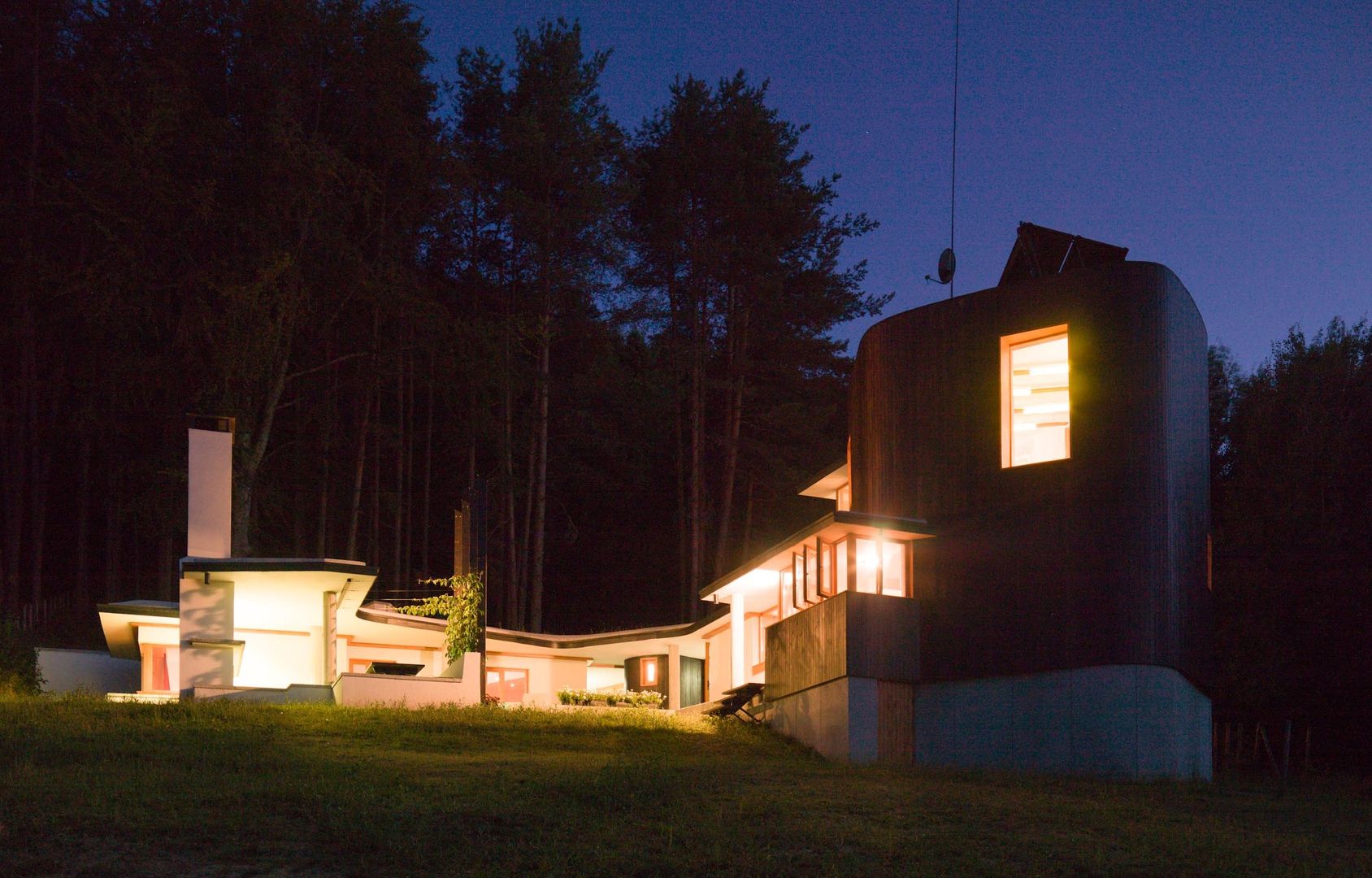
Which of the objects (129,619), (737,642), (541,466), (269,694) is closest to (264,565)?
(269,694)

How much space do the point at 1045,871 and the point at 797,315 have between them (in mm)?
27249

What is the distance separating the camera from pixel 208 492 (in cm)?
2161

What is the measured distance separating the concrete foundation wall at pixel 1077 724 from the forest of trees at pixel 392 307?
14961 millimetres

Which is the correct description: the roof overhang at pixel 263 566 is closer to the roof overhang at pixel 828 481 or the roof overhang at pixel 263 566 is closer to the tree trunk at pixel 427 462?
the roof overhang at pixel 828 481

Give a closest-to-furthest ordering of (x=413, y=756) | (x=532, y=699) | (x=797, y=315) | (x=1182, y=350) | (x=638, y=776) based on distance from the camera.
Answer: (x=638, y=776) < (x=413, y=756) < (x=1182, y=350) < (x=532, y=699) < (x=797, y=315)

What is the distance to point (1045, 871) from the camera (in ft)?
30.8

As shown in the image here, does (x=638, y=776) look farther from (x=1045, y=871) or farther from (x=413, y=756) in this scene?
(x=1045, y=871)

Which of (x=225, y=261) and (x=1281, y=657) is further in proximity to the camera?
(x=1281, y=657)

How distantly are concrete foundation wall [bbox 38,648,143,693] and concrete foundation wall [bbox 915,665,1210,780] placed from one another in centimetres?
1489

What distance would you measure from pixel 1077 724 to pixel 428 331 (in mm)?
17837

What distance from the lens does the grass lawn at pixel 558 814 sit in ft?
30.1

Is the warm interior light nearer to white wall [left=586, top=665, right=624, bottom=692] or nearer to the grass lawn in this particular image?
the grass lawn

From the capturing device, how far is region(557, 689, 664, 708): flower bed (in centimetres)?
2423

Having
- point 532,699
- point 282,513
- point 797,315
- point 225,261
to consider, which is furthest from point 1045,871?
point 797,315
